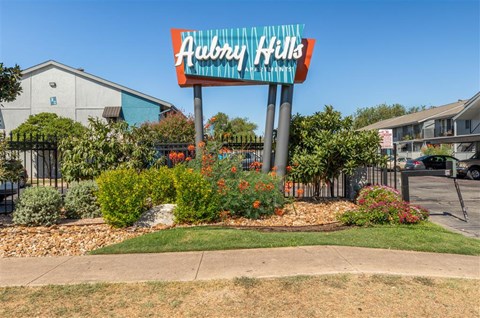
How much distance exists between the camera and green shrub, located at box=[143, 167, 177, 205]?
853cm

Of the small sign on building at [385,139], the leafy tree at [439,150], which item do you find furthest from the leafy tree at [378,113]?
the small sign on building at [385,139]

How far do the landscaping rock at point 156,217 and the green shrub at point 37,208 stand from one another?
203 cm

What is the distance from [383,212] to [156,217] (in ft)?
16.7

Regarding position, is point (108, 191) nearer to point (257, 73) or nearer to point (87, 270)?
point (87, 270)

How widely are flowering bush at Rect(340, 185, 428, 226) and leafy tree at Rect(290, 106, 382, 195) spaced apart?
123cm

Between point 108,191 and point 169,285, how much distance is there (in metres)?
4.01

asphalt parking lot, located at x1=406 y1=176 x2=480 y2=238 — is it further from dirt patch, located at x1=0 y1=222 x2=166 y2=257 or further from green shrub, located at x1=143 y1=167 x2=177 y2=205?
dirt patch, located at x1=0 y1=222 x2=166 y2=257

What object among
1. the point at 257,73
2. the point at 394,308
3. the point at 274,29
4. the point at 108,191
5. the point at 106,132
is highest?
the point at 274,29

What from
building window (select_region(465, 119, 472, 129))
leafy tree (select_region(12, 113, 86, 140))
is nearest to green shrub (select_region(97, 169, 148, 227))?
leafy tree (select_region(12, 113, 86, 140))

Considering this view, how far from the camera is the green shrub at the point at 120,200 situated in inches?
305

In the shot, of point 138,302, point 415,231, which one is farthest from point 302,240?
point 138,302

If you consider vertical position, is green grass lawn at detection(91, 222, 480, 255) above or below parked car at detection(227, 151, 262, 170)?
below

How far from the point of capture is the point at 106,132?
10.4 meters

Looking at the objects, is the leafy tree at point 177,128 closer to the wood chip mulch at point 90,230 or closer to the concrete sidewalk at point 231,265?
the wood chip mulch at point 90,230
